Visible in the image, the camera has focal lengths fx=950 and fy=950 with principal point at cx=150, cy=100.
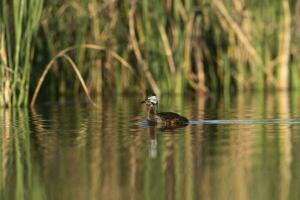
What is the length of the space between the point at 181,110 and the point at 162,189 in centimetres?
721

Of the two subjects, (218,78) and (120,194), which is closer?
(120,194)

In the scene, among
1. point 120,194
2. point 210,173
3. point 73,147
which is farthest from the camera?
point 73,147

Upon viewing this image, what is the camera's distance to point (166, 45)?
15.7m

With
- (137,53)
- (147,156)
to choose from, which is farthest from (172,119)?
(137,53)

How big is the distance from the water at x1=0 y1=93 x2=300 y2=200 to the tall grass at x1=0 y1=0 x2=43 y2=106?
357mm

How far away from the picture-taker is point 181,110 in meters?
13.2

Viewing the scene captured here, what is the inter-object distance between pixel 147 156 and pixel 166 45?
8219mm

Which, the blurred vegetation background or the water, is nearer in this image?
the water

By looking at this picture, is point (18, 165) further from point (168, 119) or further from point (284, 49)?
point (284, 49)

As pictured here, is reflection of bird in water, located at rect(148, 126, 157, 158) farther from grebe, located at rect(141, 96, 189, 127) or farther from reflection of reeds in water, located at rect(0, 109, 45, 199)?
reflection of reeds in water, located at rect(0, 109, 45, 199)

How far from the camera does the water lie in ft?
19.7

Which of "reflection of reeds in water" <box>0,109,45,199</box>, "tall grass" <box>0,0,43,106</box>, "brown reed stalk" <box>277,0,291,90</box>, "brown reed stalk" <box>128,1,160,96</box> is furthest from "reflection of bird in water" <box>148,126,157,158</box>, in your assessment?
"brown reed stalk" <box>277,0,291,90</box>

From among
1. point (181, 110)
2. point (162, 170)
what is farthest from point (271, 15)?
point (162, 170)

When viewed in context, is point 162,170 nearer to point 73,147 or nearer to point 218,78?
point 73,147
